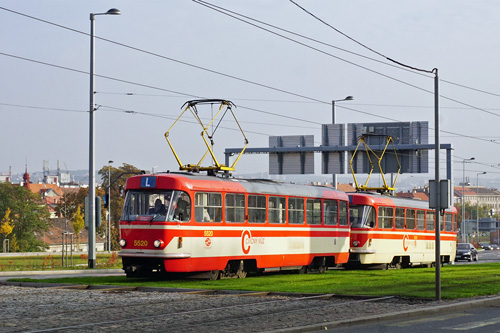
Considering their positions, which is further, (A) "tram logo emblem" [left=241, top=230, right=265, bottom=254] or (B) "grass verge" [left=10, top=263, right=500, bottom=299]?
(A) "tram logo emblem" [left=241, top=230, right=265, bottom=254]

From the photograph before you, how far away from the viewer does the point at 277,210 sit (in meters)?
28.3

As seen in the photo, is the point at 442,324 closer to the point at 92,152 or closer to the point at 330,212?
the point at 330,212

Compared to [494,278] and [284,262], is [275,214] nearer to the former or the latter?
[284,262]

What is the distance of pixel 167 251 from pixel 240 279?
2.91 meters

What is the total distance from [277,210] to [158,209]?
206 inches

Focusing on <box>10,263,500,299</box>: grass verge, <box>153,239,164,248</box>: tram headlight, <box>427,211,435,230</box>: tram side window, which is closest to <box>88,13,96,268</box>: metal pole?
<box>10,263,500,299</box>: grass verge

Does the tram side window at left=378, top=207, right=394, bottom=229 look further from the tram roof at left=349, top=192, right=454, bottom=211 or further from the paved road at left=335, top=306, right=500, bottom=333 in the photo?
the paved road at left=335, top=306, right=500, bottom=333

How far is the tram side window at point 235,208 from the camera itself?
2591 cm

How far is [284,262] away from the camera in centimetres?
2864

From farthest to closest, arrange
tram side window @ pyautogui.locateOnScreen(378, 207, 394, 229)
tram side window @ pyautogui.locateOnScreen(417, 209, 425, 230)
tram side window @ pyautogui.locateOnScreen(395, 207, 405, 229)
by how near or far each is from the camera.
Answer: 1. tram side window @ pyautogui.locateOnScreen(417, 209, 425, 230)
2. tram side window @ pyautogui.locateOnScreen(395, 207, 405, 229)
3. tram side window @ pyautogui.locateOnScreen(378, 207, 394, 229)

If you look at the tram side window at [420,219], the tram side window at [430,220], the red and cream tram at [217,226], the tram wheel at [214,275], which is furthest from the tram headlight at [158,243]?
the tram side window at [430,220]

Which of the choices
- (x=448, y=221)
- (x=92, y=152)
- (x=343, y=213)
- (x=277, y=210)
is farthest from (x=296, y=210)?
(x=448, y=221)

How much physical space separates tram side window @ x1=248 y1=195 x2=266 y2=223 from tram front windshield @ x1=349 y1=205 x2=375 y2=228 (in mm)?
8073

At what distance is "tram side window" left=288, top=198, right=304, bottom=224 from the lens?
95.3ft
